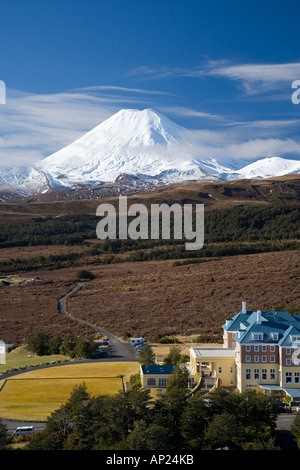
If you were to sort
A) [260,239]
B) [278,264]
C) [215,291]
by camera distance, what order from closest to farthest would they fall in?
[215,291]
[278,264]
[260,239]

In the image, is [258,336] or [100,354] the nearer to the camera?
[258,336]

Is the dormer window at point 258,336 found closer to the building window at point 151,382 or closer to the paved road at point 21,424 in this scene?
the building window at point 151,382

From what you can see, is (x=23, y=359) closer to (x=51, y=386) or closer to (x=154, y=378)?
(x=51, y=386)

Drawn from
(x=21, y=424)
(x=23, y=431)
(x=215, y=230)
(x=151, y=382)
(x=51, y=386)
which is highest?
(x=215, y=230)

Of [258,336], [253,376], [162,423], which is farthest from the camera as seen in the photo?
[258,336]

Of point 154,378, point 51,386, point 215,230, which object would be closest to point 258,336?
point 154,378

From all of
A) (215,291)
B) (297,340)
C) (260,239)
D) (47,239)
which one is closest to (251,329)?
(297,340)

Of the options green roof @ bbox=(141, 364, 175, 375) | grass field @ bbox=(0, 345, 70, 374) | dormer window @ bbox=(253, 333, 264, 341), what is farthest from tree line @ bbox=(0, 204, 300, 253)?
green roof @ bbox=(141, 364, 175, 375)
